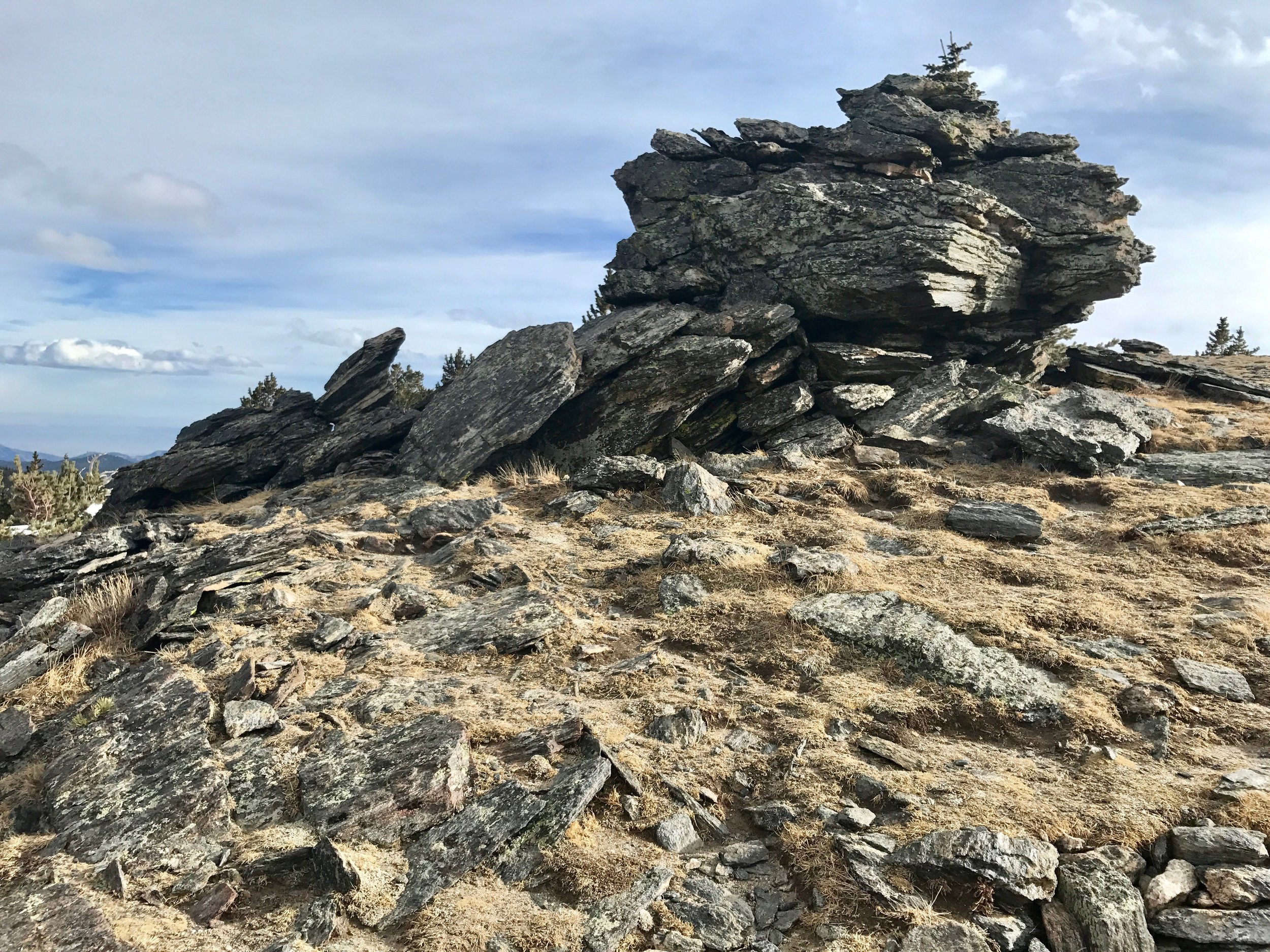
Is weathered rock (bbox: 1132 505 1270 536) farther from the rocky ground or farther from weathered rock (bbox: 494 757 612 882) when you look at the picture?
weathered rock (bbox: 494 757 612 882)

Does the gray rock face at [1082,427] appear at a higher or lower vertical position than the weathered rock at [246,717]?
higher

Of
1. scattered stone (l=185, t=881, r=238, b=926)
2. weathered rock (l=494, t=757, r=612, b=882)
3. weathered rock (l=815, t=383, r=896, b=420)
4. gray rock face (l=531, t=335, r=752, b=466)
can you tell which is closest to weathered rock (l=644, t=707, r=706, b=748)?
weathered rock (l=494, t=757, r=612, b=882)

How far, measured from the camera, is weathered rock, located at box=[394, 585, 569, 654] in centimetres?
1172

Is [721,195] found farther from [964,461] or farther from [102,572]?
[102,572]

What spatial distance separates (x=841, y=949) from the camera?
608 cm

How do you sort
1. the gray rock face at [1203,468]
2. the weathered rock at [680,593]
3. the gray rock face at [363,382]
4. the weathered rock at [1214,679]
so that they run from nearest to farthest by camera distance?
the weathered rock at [1214,679]
the weathered rock at [680,593]
the gray rock face at [1203,468]
the gray rock face at [363,382]

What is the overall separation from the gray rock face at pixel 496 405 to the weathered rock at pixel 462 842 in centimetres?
1440

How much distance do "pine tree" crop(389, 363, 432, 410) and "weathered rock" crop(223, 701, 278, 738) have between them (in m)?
17.6

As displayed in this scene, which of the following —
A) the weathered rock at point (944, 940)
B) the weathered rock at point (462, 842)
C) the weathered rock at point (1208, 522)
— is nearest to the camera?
the weathered rock at point (944, 940)

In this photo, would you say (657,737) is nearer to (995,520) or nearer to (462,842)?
(462,842)

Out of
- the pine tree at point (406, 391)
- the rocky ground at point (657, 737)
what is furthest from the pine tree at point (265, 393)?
the rocky ground at point (657, 737)

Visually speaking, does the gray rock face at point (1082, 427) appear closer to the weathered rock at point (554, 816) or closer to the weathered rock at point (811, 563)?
the weathered rock at point (811, 563)

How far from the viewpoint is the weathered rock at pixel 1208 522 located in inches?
574

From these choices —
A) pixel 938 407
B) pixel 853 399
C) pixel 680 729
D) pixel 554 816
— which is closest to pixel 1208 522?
pixel 938 407
